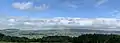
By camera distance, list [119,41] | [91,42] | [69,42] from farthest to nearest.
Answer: [69,42]
[91,42]
[119,41]

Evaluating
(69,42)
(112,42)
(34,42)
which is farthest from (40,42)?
(112,42)

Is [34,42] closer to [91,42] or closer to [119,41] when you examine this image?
[91,42]

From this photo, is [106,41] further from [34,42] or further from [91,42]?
[34,42]

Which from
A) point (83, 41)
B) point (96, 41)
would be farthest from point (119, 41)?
point (83, 41)

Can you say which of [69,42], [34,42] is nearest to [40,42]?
[34,42]

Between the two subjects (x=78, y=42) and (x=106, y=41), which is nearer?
(x=106, y=41)

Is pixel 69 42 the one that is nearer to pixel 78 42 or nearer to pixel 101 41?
pixel 78 42

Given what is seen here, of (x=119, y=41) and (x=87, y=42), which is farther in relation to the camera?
(x=87, y=42)

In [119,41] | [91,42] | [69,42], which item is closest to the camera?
[119,41]
